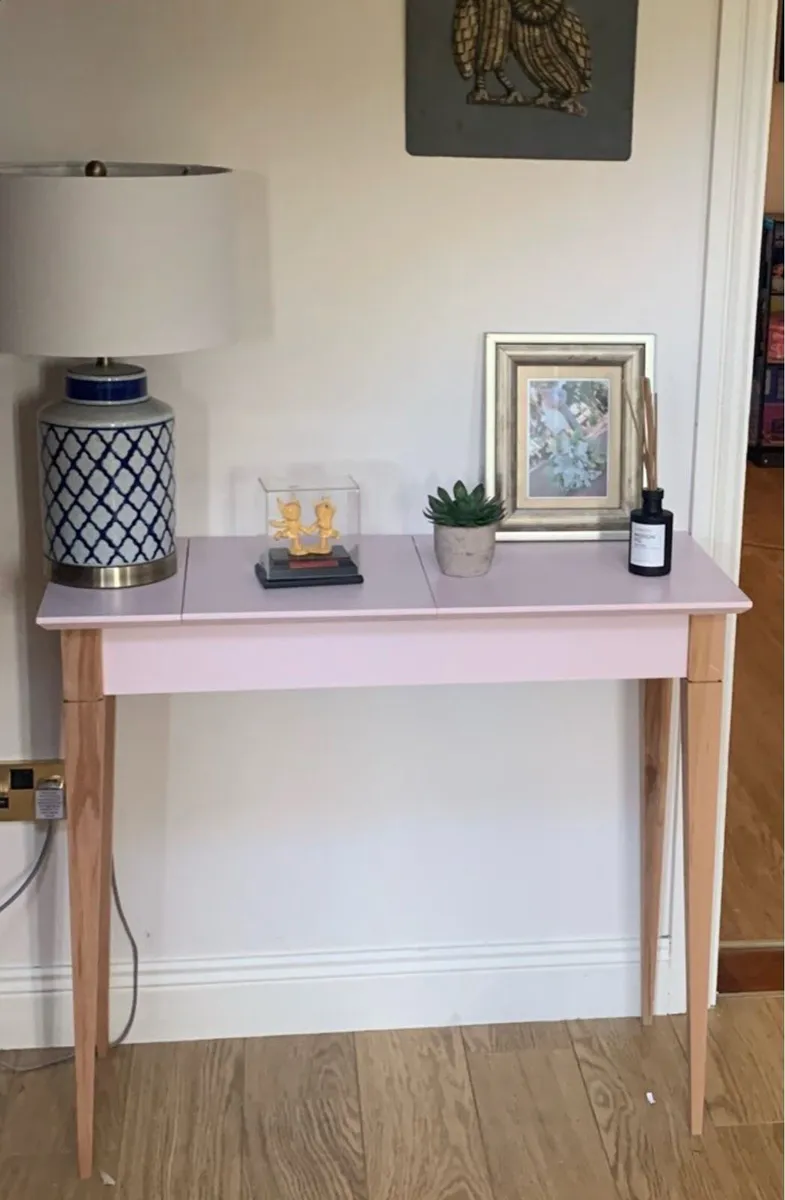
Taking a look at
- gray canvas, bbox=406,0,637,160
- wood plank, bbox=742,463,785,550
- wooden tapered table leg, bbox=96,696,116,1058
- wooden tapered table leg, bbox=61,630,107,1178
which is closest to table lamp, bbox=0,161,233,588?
wooden tapered table leg, bbox=61,630,107,1178

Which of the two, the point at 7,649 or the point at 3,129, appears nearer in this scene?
the point at 3,129

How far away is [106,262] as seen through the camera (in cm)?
164

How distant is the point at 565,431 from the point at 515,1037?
3.27 feet

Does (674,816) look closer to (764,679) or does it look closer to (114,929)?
(114,929)

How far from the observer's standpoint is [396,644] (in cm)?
184

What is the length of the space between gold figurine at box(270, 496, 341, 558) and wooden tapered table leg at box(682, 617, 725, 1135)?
511 millimetres

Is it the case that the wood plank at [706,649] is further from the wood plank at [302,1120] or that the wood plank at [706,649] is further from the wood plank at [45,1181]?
the wood plank at [45,1181]

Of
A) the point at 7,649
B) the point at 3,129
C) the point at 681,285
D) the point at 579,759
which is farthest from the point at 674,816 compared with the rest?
the point at 3,129

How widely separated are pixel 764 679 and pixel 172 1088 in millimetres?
2038

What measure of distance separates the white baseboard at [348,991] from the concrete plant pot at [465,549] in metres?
0.72

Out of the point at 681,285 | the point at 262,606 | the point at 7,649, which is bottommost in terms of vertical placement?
the point at 7,649

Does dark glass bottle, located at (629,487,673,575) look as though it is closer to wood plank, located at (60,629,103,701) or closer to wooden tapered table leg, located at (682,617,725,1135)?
wooden tapered table leg, located at (682,617,725,1135)

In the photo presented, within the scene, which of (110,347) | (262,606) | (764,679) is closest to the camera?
(110,347)

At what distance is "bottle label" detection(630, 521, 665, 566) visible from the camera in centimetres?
190
